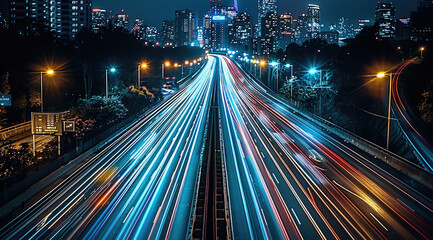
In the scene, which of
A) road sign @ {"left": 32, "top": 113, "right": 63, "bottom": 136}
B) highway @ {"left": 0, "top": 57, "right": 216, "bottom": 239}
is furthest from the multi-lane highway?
road sign @ {"left": 32, "top": 113, "right": 63, "bottom": 136}

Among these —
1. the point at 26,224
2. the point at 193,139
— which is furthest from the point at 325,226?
the point at 193,139

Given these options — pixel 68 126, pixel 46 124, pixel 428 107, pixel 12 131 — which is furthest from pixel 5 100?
pixel 428 107

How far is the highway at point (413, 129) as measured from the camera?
4026 centimetres

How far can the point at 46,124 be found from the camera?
32562mm

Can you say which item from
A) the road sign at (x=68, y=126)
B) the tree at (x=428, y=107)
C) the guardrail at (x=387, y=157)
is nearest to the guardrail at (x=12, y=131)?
the road sign at (x=68, y=126)

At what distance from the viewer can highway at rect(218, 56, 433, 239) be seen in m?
20.4

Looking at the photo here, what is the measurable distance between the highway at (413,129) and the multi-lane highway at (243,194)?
23.7 ft

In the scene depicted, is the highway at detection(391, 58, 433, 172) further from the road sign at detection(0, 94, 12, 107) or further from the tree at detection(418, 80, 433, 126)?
Result: the road sign at detection(0, 94, 12, 107)

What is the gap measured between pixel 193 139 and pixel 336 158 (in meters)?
15.8

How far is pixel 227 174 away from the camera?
30.9 meters

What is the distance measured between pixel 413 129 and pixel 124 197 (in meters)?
39.0

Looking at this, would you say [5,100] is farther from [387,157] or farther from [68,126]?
[387,157]

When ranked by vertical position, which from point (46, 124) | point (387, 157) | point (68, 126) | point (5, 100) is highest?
point (5, 100)

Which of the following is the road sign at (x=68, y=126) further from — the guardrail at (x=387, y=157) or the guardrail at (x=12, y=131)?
the guardrail at (x=387, y=157)
